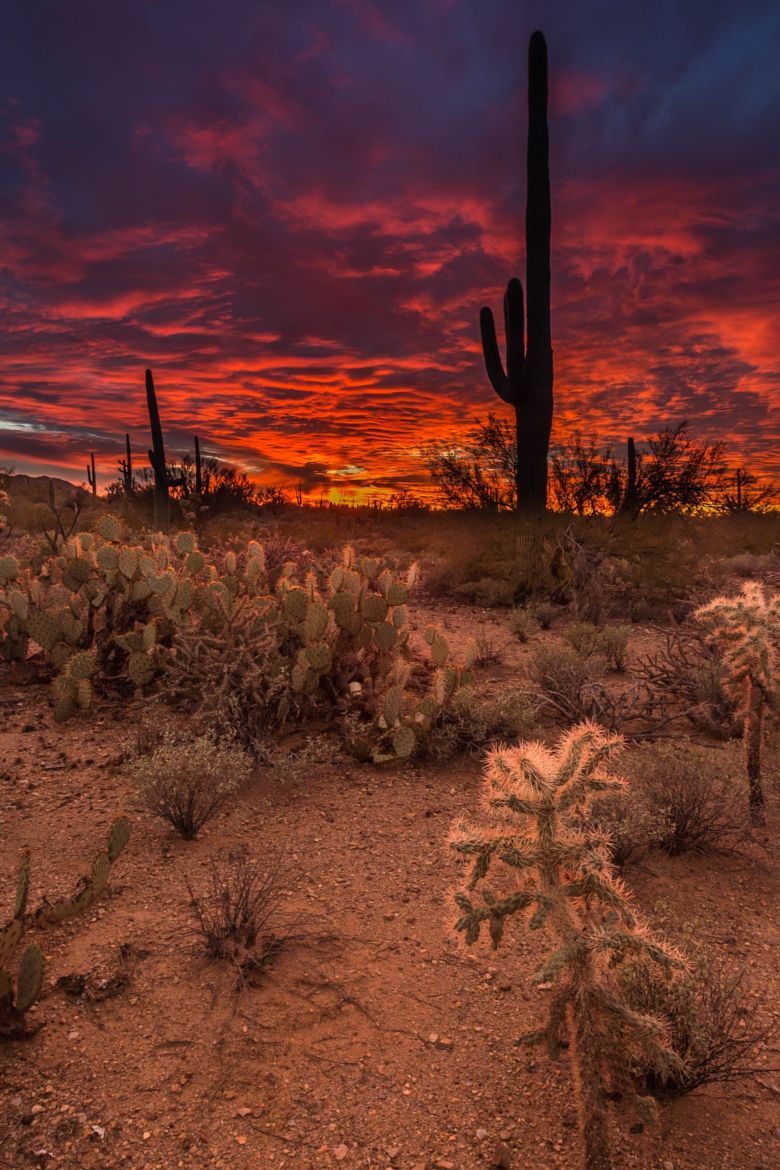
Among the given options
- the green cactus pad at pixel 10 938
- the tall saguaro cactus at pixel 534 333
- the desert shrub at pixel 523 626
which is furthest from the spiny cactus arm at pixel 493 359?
the green cactus pad at pixel 10 938

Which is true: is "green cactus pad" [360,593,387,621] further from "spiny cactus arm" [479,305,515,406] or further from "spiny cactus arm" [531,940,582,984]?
"spiny cactus arm" [479,305,515,406]

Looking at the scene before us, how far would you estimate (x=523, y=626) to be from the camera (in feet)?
29.5

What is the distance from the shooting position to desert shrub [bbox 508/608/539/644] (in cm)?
892

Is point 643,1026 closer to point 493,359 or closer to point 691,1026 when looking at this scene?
point 691,1026

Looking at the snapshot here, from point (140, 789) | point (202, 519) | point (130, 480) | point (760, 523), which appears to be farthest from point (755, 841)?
point (130, 480)

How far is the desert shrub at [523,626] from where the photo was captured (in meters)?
8.92

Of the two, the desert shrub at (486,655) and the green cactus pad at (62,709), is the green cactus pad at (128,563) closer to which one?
the green cactus pad at (62,709)

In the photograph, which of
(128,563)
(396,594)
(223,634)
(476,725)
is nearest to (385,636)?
(396,594)

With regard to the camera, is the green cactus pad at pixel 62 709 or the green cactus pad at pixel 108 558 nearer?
the green cactus pad at pixel 62 709

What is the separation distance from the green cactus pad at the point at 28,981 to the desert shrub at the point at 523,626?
6840 mm

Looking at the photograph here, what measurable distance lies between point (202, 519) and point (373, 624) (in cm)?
1951

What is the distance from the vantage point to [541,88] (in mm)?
14484

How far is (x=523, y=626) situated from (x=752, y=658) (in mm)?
5021

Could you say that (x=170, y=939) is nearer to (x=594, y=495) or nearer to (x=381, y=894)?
(x=381, y=894)
